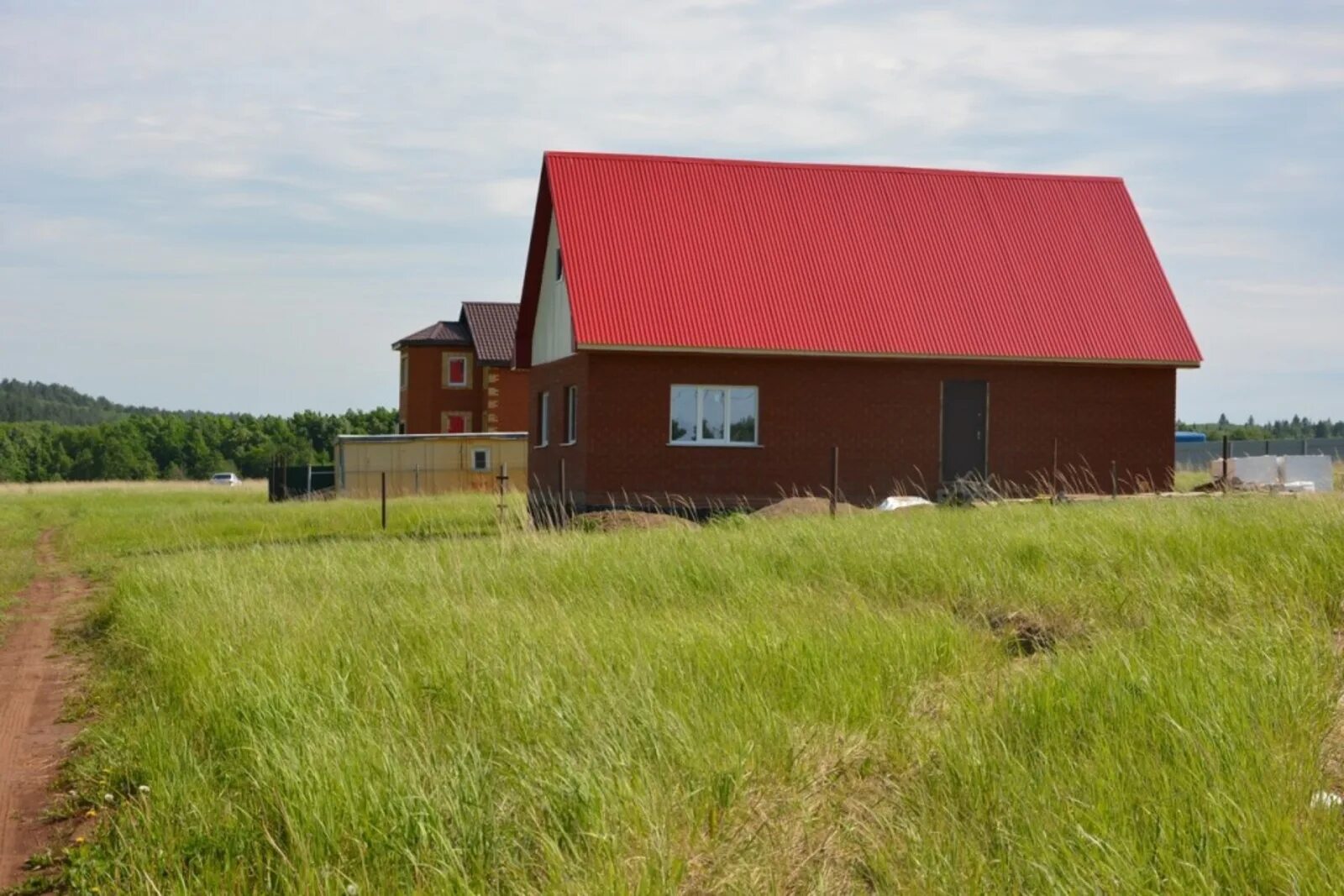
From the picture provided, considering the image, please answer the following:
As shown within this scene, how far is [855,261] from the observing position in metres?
28.4

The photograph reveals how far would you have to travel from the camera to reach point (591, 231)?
27812 mm

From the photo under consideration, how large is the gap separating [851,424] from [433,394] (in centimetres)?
3639

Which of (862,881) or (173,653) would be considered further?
(173,653)

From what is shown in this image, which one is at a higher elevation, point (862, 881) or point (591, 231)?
point (591, 231)

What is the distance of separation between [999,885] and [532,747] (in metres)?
2.41

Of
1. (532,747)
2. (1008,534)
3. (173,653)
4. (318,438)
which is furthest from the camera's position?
(318,438)

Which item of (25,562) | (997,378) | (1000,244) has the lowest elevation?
(25,562)

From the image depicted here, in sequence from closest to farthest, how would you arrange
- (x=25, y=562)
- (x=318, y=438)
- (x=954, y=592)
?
(x=954, y=592), (x=25, y=562), (x=318, y=438)

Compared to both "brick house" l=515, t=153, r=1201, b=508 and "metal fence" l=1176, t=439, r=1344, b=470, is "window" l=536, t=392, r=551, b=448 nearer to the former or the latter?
"brick house" l=515, t=153, r=1201, b=508

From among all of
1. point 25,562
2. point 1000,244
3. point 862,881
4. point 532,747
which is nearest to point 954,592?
point 532,747

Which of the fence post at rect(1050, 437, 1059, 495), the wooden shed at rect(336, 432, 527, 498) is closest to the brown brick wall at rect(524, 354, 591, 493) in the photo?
the fence post at rect(1050, 437, 1059, 495)

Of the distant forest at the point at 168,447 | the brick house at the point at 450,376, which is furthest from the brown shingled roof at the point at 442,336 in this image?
the distant forest at the point at 168,447

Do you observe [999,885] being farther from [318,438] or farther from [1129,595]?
[318,438]

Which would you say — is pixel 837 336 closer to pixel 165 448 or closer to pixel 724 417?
pixel 724 417
